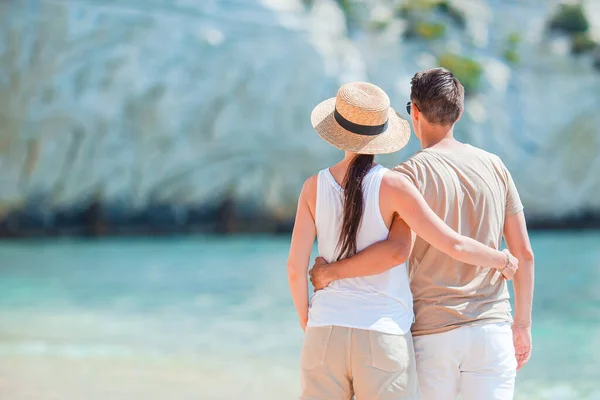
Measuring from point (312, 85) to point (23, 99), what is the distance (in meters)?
6.90

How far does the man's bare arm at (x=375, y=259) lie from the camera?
86.0 inches

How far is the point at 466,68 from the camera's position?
22.3m

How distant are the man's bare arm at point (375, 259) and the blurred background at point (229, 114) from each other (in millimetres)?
10549

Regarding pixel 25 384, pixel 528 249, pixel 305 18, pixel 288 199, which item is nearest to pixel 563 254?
pixel 288 199

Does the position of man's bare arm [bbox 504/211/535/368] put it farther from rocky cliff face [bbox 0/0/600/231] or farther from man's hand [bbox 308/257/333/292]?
rocky cliff face [bbox 0/0/600/231]

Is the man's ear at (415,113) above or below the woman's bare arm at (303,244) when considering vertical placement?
above

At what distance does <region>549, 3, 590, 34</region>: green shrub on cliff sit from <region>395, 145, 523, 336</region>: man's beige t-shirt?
75.0ft

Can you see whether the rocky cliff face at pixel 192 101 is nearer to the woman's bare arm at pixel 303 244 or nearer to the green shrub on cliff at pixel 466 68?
the green shrub on cliff at pixel 466 68

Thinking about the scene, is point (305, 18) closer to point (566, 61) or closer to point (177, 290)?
point (566, 61)

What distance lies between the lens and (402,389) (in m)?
2.12

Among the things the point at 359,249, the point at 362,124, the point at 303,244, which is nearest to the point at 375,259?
the point at 359,249

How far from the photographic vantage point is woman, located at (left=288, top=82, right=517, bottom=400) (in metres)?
2.13

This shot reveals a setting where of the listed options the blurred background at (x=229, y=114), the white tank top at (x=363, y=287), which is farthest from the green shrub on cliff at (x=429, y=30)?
the white tank top at (x=363, y=287)

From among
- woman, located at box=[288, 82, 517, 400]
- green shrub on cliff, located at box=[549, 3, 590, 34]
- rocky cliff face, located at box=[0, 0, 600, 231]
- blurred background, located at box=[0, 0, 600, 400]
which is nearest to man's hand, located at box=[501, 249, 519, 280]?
woman, located at box=[288, 82, 517, 400]
